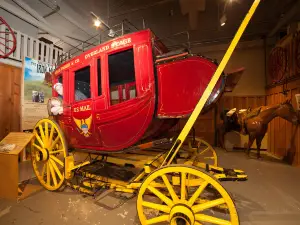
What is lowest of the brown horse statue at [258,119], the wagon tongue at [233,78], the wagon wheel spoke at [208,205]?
the wagon wheel spoke at [208,205]

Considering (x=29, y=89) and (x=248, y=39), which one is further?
(x=248, y=39)

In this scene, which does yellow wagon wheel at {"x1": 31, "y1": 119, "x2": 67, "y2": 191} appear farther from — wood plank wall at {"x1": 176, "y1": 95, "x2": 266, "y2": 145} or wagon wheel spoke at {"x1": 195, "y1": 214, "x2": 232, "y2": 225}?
wood plank wall at {"x1": 176, "y1": 95, "x2": 266, "y2": 145}

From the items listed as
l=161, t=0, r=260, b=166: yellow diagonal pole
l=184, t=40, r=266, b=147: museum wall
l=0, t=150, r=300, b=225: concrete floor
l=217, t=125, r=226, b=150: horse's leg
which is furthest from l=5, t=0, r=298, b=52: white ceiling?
l=0, t=150, r=300, b=225: concrete floor

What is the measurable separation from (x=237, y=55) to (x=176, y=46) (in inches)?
92.8

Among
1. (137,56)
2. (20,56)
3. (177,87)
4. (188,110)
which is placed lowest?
(188,110)

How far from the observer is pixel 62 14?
425 cm

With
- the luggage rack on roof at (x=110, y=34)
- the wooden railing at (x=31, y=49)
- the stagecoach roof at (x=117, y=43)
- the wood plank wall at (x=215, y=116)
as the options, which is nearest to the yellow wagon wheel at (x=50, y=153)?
the stagecoach roof at (x=117, y=43)

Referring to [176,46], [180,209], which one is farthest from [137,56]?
[176,46]

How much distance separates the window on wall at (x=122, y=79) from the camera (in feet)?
8.37

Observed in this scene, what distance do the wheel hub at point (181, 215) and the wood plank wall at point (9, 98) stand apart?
434 centimetres

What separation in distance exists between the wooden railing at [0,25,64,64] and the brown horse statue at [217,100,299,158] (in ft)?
19.2

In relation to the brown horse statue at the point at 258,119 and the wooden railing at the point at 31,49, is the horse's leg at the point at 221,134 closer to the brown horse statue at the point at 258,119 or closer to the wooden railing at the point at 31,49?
the brown horse statue at the point at 258,119

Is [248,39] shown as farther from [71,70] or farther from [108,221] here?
[108,221]

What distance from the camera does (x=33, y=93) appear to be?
418cm
